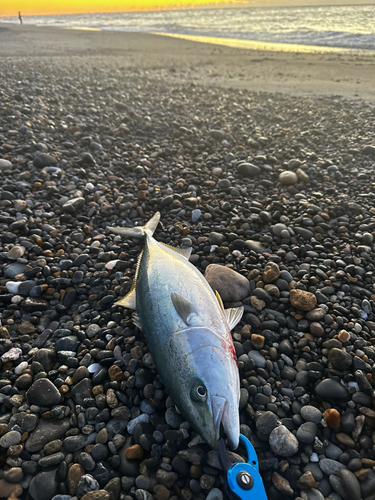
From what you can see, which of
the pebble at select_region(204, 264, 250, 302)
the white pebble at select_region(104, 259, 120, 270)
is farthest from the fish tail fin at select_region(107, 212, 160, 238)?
the pebble at select_region(204, 264, 250, 302)

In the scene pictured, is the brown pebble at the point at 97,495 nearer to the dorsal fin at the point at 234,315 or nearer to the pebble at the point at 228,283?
the dorsal fin at the point at 234,315

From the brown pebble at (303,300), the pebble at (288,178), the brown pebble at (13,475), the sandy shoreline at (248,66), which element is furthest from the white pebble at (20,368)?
the sandy shoreline at (248,66)

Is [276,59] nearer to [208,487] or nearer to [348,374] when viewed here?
[348,374]

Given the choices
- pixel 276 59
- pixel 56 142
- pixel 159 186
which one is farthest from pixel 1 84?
pixel 276 59

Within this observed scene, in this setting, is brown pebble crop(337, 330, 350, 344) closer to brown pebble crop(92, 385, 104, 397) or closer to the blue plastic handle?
the blue plastic handle

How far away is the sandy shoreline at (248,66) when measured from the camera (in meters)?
11.8

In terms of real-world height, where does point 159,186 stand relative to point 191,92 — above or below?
below

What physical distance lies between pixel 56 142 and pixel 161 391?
590cm

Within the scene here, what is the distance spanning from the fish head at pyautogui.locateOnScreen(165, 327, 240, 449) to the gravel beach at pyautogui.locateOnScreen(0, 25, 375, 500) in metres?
0.38

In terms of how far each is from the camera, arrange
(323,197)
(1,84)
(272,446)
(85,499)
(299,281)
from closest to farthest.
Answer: (85,499), (272,446), (299,281), (323,197), (1,84)

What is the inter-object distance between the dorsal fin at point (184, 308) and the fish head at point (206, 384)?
0.37ft

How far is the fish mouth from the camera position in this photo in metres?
2.12

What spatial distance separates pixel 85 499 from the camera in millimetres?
2109

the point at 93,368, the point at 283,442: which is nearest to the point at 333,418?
the point at 283,442
